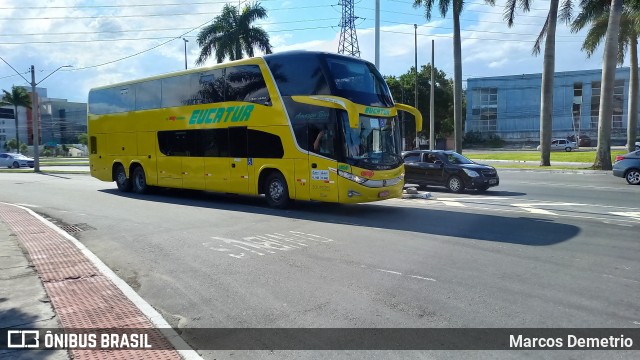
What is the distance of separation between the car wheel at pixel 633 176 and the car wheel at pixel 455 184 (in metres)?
7.39

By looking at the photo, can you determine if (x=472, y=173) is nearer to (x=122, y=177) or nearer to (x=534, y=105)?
(x=122, y=177)

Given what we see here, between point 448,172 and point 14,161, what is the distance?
43.3 meters

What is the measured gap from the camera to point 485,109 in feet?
252

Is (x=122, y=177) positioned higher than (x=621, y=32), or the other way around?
(x=621, y=32)

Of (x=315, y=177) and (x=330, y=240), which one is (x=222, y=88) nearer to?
(x=315, y=177)

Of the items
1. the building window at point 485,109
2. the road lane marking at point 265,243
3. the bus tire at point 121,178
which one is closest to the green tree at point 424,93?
the building window at point 485,109

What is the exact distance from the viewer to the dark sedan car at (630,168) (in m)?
19.0

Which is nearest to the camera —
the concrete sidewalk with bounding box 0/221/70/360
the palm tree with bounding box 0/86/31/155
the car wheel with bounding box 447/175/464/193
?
the concrete sidewalk with bounding box 0/221/70/360

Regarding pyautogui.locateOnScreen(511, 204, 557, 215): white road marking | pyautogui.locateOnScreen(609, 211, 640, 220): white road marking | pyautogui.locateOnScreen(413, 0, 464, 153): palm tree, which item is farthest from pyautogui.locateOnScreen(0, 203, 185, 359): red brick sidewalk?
pyautogui.locateOnScreen(413, 0, 464, 153): palm tree

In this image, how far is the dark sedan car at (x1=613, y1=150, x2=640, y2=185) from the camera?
19031 millimetres

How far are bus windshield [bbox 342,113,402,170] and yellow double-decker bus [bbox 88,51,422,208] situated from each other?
0.02 meters

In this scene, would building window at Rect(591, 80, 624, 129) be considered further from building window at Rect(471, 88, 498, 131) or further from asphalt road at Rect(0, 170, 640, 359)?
asphalt road at Rect(0, 170, 640, 359)

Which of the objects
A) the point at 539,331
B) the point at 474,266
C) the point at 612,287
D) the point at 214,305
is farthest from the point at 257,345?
the point at 612,287

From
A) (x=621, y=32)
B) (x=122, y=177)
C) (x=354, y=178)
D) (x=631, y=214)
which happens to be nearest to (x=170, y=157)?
(x=122, y=177)
